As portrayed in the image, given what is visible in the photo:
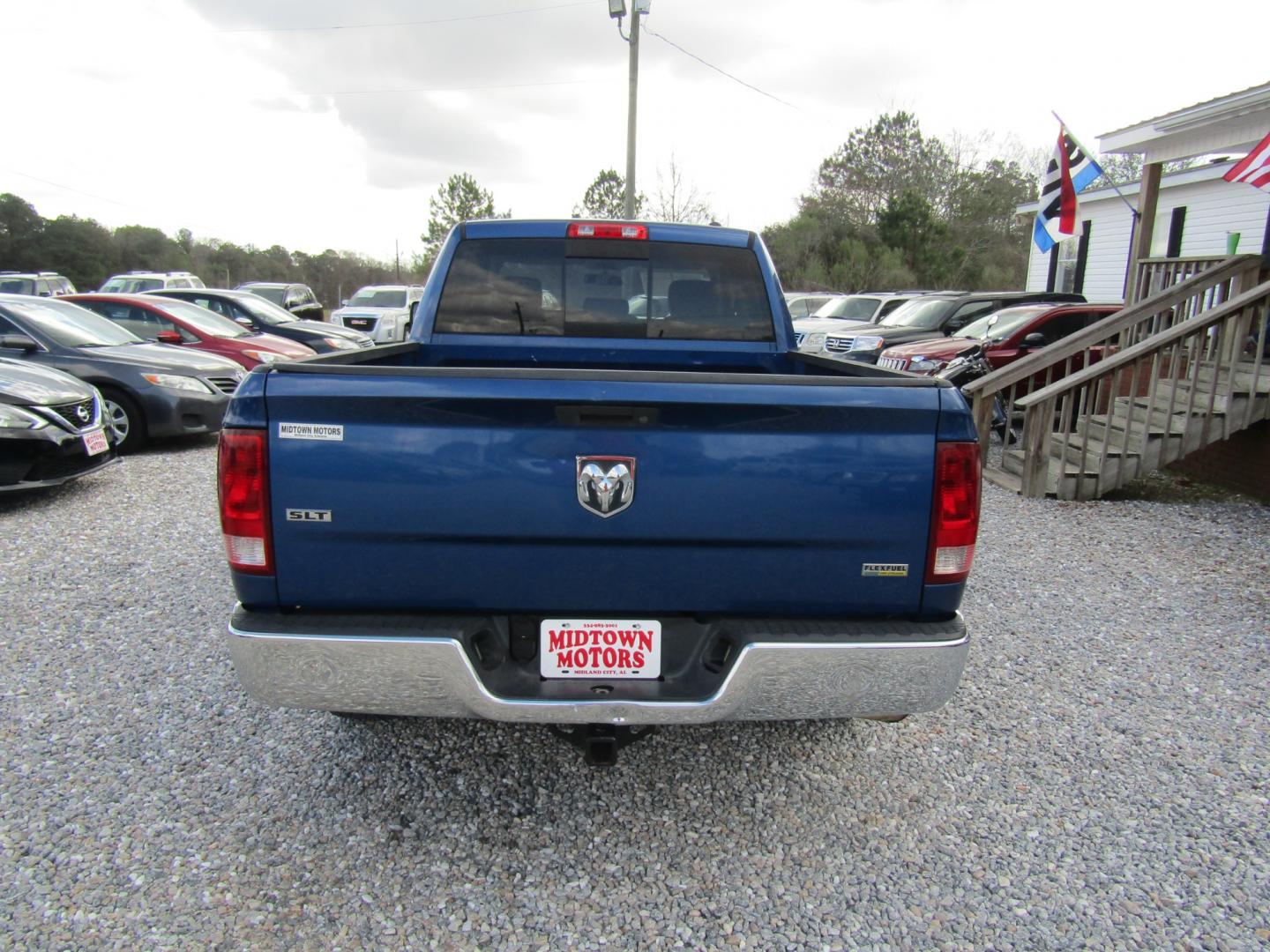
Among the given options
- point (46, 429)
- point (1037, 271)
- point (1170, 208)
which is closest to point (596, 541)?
point (46, 429)

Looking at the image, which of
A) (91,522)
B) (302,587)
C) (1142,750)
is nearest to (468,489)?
(302,587)

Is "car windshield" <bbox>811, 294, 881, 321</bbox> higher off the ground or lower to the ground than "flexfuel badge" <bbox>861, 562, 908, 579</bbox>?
higher

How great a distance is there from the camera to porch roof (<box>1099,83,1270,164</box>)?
421 inches

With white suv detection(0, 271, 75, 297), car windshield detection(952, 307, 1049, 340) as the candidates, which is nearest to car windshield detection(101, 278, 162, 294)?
white suv detection(0, 271, 75, 297)

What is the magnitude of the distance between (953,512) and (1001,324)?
10.6m

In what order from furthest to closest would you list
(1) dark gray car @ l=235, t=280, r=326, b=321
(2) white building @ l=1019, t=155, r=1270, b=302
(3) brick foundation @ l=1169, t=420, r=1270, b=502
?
1. (1) dark gray car @ l=235, t=280, r=326, b=321
2. (2) white building @ l=1019, t=155, r=1270, b=302
3. (3) brick foundation @ l=1169, t=420, r=1270, b=502

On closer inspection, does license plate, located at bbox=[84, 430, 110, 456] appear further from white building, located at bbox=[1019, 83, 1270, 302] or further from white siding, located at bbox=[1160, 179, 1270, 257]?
white siding, located at bbox=[1160, 179, 1270, 257]

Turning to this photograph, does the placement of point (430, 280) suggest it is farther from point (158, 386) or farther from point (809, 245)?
point (809, 245)

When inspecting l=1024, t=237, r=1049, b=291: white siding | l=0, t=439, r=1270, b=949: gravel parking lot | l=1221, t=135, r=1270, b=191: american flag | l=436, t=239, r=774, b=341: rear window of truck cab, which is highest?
l=1221, t=135, r=1270, b=191: american flag

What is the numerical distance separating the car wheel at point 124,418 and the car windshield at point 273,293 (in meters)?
14.7

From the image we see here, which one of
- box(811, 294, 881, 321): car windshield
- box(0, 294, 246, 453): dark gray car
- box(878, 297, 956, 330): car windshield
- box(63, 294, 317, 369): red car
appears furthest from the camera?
box(811, 294, 881, 321): car windshield

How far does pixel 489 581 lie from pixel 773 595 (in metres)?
0.79

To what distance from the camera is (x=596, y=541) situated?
2318 mm

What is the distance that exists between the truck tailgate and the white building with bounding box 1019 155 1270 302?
13.8 metres
